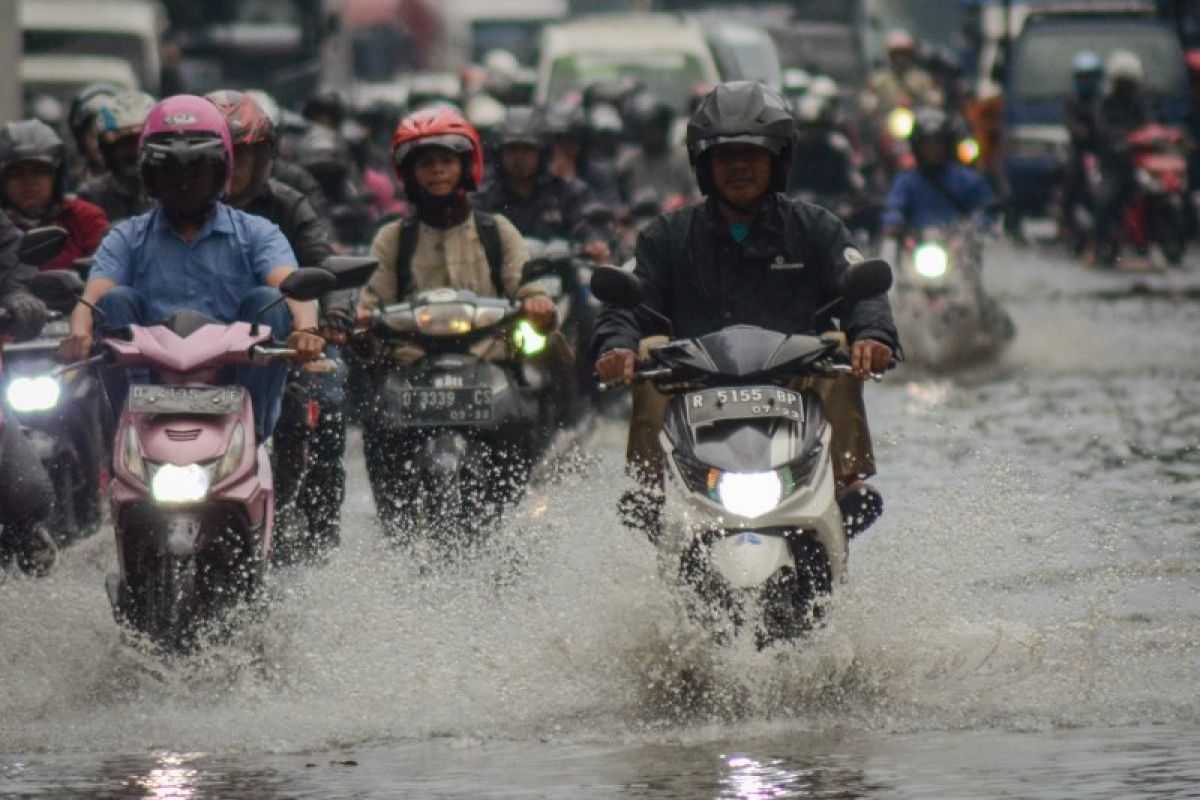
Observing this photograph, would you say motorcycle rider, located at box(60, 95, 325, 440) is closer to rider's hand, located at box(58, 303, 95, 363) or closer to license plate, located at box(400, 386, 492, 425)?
rider's hand, located at box(58, 303, 95, 363)

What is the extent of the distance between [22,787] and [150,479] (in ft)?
4.60

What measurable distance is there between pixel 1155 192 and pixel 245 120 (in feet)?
61.6

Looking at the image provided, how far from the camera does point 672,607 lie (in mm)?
8539

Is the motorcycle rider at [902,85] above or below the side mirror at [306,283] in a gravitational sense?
above

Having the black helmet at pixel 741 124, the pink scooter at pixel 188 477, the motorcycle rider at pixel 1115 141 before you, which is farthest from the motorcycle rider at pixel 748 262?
the motorcycle rider at pixel 1115 141

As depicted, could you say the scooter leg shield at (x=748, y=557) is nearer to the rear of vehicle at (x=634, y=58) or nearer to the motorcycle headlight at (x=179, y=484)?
the motorcycle headlight at (x=179, y=484)

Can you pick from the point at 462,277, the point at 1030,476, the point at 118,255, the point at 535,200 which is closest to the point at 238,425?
the point at 118,255

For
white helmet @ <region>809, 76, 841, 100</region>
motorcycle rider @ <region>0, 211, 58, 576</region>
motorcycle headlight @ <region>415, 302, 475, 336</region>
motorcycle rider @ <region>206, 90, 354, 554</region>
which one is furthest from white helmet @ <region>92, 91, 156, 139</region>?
white helmet @ <region>809, 76, 841, 100</region>

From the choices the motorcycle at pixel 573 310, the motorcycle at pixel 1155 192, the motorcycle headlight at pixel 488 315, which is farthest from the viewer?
the motorcycle at pixel 1155 192

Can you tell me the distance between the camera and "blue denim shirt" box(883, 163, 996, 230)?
20312 mm

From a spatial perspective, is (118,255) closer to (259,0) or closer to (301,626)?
(301,626)

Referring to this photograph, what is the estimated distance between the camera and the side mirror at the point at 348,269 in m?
9.12

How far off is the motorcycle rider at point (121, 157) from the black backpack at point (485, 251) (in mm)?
1702

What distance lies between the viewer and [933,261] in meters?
20.2
